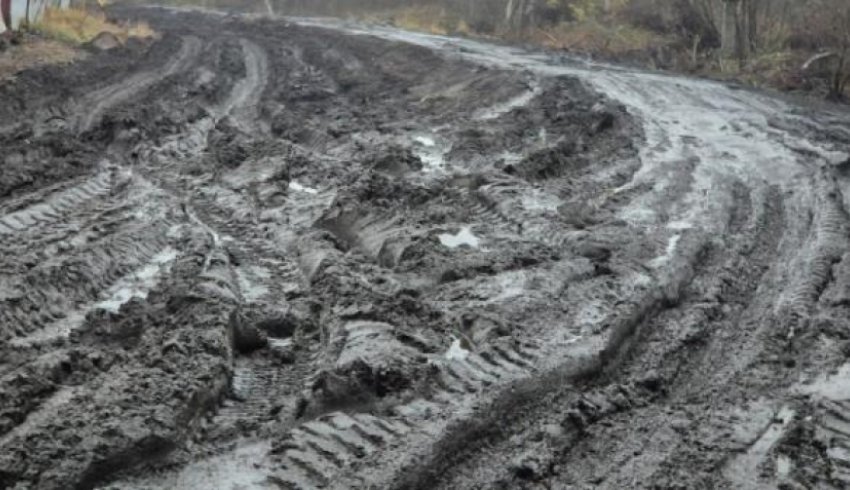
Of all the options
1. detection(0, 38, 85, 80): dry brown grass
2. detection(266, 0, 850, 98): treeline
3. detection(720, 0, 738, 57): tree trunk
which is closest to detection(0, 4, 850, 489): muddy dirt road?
detection(0, 38, 85, 80): dry brown grass

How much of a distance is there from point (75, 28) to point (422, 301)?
14.1 m

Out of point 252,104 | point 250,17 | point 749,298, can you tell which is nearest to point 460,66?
point 252,104

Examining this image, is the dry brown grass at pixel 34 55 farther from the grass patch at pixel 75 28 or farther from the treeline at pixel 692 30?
the treeline at pixel 692 30

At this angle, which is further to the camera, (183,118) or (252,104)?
(252,104)

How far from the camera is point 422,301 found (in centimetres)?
501

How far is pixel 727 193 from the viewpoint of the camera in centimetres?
738

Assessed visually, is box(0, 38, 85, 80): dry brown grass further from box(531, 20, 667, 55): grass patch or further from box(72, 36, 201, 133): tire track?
box(531, 20, 667, 55): grass patch

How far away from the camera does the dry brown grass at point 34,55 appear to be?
39.6 ft

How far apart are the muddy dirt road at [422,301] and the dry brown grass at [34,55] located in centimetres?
225

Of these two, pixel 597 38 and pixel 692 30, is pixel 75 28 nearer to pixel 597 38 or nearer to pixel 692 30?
pixel 597 38

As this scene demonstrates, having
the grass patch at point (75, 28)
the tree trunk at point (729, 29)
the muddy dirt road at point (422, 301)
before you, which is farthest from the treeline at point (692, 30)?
the grass patch at point (75, 28)

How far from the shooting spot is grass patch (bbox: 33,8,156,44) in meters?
15.5

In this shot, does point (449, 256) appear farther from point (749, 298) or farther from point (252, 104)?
point (252, 104)

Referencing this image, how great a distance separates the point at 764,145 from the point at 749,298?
4590 millimetres
